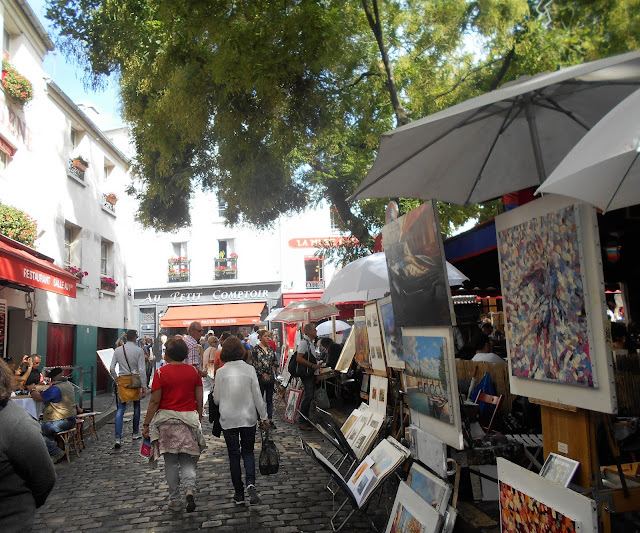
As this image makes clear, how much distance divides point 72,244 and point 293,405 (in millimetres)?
A: 9907

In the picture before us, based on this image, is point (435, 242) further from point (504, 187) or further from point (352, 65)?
point (352, 65)

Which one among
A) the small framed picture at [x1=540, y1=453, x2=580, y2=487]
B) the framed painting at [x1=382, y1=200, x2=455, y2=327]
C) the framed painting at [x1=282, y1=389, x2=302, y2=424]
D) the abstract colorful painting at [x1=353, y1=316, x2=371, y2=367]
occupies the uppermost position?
the framed painting at [x1=382, y1=200, x2=455, y2=327]

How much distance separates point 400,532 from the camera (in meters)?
3.84

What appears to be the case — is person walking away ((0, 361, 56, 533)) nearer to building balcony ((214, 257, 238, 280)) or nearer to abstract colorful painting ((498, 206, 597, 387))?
abstract colorful painting ((498, 206, 597, 387))

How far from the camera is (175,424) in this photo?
19.6 feet

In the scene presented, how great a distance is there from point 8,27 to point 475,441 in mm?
13519

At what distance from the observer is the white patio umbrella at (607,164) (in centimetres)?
232

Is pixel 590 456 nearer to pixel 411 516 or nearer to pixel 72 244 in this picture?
pixel 411 516

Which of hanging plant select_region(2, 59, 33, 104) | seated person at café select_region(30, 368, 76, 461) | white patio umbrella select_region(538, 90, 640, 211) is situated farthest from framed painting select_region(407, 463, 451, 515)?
hanging plant select_region(2, 59, 33, 104)

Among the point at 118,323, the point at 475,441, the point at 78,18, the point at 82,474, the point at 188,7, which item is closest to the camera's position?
the point at 475,441

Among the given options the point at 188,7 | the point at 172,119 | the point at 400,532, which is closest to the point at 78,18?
the point at 172,119

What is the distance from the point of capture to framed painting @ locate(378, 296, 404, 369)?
589 centimetres

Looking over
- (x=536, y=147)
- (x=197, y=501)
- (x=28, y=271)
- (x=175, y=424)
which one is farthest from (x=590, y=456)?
(x=28, y=271)

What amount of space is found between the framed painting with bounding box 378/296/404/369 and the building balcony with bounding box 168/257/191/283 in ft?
87.7
